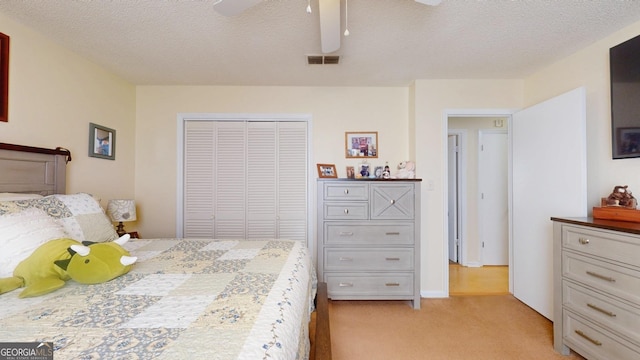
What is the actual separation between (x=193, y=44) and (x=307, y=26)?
3.23 feet

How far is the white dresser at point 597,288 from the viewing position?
143 centimetres

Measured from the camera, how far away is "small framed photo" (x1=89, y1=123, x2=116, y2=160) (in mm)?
2396

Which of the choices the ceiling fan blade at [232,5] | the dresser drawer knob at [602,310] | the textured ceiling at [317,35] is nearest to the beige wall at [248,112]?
the textured ceiling at [317,35]

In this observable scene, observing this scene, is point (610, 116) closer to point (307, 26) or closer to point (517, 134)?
point (517, 134)

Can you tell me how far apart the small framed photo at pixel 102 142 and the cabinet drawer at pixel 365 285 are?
8.30ft

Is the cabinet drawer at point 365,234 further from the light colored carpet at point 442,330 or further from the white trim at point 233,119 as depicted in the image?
the light colored carpet at point 442,330

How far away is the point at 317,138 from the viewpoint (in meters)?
3.04

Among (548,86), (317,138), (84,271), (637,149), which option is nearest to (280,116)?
(317,138)

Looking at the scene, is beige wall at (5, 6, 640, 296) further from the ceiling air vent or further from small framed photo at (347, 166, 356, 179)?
the ceiling air vent

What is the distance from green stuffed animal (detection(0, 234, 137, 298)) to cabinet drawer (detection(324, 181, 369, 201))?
5.66ft

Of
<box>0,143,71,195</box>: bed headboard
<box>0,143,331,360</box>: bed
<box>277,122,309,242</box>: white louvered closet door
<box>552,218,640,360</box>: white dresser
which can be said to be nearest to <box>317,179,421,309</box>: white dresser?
<box>277,122,309,242</box>: white louvered closet door

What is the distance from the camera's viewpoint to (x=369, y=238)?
2.53 m

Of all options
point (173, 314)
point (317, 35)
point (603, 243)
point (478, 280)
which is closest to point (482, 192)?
point (478, 280)

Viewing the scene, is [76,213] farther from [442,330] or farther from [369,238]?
[442,330]
